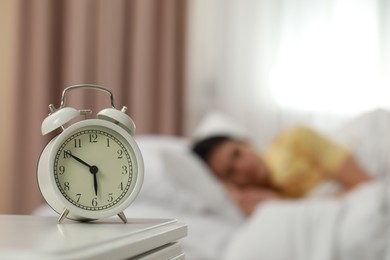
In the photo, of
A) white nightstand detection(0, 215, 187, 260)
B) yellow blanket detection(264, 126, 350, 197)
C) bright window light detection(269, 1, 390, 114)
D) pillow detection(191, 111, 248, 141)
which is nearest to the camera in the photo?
white nightstand detection(0, 215, 187, 260)

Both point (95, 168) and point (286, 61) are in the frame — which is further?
point (286, 61)

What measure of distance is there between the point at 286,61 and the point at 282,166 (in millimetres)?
902

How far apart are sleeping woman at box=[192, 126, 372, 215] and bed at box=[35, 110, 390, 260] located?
0.27ft

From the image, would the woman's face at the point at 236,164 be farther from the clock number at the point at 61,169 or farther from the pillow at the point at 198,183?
the clock number at the point at 61,169

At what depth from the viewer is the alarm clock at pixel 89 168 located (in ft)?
2.13

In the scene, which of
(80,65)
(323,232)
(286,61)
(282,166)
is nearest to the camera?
(323,232)

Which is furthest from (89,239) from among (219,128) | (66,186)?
(219,128)

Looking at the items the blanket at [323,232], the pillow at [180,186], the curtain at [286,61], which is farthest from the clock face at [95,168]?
the curtain at [286,61]

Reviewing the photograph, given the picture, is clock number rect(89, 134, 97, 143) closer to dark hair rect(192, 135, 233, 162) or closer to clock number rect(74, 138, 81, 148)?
clock number rect(74, 138, 81, 148)

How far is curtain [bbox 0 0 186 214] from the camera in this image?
286 centimetres

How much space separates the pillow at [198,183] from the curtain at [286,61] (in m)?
1.18

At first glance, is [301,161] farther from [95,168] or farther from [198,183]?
[95,168]

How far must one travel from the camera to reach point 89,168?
26.2 inches

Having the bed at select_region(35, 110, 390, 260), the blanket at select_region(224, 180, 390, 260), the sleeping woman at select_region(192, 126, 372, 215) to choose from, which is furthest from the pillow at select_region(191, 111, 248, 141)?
the blanket at select_region(224, 180, 390, 260)
